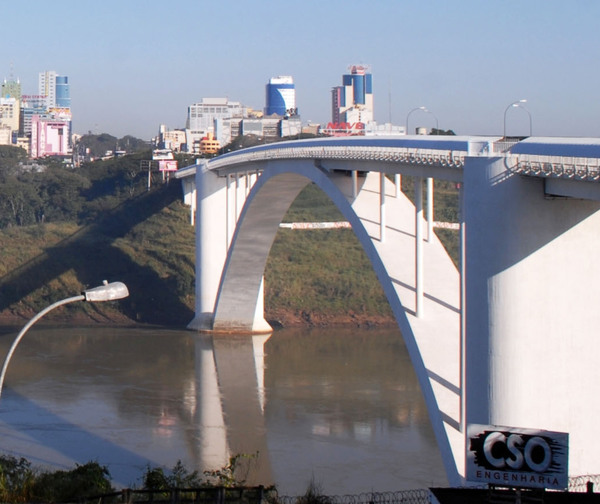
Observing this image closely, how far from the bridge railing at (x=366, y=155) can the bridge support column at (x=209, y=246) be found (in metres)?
4.92

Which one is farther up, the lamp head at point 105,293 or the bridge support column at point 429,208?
the bridge support column at point 429,208

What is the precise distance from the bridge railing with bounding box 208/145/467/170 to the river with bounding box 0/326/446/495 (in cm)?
595

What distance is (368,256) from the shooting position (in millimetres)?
22891

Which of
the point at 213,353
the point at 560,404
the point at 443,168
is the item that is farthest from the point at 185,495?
the point at 213,353

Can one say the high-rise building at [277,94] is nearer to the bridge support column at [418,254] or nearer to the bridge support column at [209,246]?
the bridge support column at [209,246]

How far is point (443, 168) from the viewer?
18344 millimetres

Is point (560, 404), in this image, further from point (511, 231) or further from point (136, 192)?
point (136, 192)

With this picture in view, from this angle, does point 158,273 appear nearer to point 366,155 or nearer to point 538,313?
point 366,155

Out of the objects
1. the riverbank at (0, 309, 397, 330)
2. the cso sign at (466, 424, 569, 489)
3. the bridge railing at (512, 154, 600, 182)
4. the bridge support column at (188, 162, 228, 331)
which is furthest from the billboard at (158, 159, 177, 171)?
the cso sign at (466, 424, 569, 489)

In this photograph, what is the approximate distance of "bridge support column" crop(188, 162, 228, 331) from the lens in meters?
41.5

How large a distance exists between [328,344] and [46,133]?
10371 cm

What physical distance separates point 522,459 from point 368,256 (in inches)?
466

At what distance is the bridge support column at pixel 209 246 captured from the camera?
41.5 m

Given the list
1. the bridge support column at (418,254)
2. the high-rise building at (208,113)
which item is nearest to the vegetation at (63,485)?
the bridge support column at (418,254)
